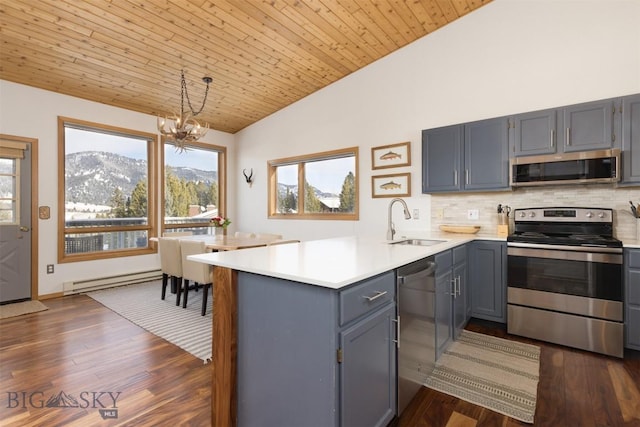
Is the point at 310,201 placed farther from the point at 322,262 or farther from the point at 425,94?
the point at 322,262

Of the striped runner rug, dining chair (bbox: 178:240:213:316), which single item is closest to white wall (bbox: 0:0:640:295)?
the striped runner rug

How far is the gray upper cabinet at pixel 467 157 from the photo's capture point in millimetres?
3189

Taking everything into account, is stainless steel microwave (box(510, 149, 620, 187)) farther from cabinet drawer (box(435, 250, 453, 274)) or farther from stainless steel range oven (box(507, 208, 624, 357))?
cabinet drawer (box(435, 250, 453, 274))

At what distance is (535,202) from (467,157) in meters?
0.80

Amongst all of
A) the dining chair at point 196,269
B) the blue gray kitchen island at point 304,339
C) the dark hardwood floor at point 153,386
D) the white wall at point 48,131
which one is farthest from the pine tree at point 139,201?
the blue gray kitchen island at point 304,339

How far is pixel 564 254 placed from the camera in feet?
8.51

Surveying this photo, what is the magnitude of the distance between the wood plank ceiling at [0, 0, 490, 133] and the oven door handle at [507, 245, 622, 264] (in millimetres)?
2707

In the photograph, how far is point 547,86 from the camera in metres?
3.21

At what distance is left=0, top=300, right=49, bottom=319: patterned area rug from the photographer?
345cm

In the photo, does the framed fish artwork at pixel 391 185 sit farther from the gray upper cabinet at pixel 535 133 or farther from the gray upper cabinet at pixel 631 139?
the gray upper cabinet at pixel 631 139

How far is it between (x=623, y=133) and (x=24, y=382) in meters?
4.84

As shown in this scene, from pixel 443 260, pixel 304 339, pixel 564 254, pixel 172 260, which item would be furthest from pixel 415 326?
pixel 172 260

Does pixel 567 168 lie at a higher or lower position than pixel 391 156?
lower

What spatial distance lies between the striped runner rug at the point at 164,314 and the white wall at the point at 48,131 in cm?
42
